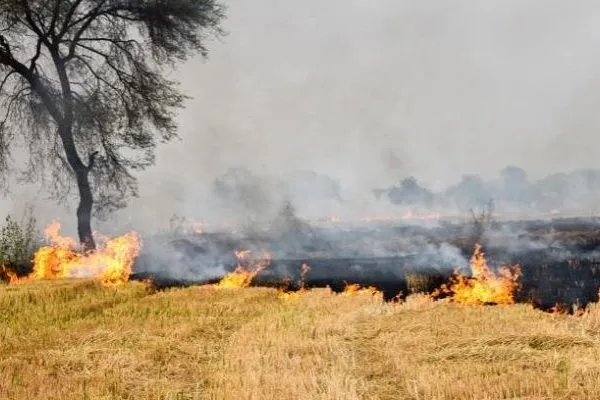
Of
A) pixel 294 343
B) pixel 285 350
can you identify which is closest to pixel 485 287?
pixel 294 343

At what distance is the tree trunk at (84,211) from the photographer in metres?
22.7

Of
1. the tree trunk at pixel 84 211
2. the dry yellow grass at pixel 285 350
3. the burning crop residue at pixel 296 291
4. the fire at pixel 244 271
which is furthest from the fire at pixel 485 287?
the tree trunk at pixel 84 211

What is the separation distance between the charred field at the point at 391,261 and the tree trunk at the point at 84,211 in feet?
7.06

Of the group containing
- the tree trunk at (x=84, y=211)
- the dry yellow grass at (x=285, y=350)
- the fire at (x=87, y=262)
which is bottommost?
the dry yellow grass at (x=285, y=350)

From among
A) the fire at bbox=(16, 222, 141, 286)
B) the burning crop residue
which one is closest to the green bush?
the fire at bbox=(16, 222, 141, 286)

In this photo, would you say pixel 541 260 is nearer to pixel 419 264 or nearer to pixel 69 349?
pixel 419 264

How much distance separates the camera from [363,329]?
11031 millimetres

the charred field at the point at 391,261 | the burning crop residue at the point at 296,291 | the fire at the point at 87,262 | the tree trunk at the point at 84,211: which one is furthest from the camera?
the tree trunk at the point at 84,211

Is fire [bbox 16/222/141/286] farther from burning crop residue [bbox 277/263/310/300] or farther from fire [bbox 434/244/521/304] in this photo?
fire [bbox 434/244/521/304]

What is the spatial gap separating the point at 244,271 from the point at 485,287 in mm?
8743

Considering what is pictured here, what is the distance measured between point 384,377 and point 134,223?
3730 cm

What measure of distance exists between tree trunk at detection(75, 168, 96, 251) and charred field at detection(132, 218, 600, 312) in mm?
2153

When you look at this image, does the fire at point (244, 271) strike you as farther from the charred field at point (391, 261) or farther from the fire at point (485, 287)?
the fire at point (485, 287)

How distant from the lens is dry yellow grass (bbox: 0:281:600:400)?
7293mm
